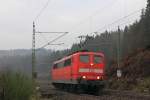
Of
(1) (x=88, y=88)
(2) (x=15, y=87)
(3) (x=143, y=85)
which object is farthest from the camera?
(3) (x=143, y=85)

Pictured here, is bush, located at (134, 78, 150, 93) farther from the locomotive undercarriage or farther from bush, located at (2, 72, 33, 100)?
bush, located at (2, 72, 33, 100)

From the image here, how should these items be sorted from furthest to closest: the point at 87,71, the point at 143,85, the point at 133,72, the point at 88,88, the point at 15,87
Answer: the point at 133,72, the point at 143,85, the point at 88,88, the point at 87,71, the point at 15,87

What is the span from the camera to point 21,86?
878 inches

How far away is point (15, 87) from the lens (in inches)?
865

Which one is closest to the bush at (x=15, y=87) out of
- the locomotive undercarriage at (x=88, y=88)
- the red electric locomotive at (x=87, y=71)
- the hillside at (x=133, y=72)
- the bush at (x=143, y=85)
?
the red electric locomotive at (x=87, y=71)

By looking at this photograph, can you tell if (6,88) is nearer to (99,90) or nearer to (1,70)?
(1,70)

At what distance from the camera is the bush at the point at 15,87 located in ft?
71.3

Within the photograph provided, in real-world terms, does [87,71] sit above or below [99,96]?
above

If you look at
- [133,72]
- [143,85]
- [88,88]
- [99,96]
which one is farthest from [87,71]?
[133,72]

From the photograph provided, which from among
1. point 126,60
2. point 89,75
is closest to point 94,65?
point 89,75

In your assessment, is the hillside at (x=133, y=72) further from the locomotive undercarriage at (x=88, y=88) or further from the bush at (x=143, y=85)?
the locomotive undercarriage at (x=88, y=88)

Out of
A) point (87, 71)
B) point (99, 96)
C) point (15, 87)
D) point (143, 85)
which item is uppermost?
point (87, 71)

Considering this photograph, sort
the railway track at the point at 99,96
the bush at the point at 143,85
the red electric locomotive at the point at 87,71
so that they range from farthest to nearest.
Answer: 1. the bush at the point at 143,85
2. the red electric locomotive at the point at 87,71
3. the railway track at the point at 99,96

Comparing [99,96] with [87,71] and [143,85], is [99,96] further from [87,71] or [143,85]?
[143,85]
